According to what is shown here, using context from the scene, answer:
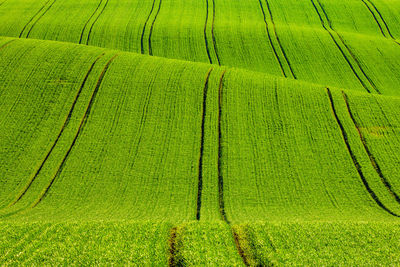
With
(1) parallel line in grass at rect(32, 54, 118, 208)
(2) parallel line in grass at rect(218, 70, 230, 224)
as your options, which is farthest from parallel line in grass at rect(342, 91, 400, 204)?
(1) parallel line in grass at rect(32, 54, 118, 208)

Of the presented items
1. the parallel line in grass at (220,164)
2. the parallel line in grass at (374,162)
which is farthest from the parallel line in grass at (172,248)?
the parallel line in grass at (374,162)

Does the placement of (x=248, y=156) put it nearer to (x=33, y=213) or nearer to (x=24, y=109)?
(x=33, y=213)

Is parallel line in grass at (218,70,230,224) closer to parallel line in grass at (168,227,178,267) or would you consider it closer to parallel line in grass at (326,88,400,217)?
parallel line in grass at (168,227,178,267)

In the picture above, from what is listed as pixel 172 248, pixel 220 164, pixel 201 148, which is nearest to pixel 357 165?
pixel 220 164

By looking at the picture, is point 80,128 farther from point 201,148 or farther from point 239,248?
point 239,248

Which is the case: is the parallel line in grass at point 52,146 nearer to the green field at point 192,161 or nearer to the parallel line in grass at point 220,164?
the green field at point 192,161

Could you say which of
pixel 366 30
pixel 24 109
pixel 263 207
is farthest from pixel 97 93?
pixel 366 30
